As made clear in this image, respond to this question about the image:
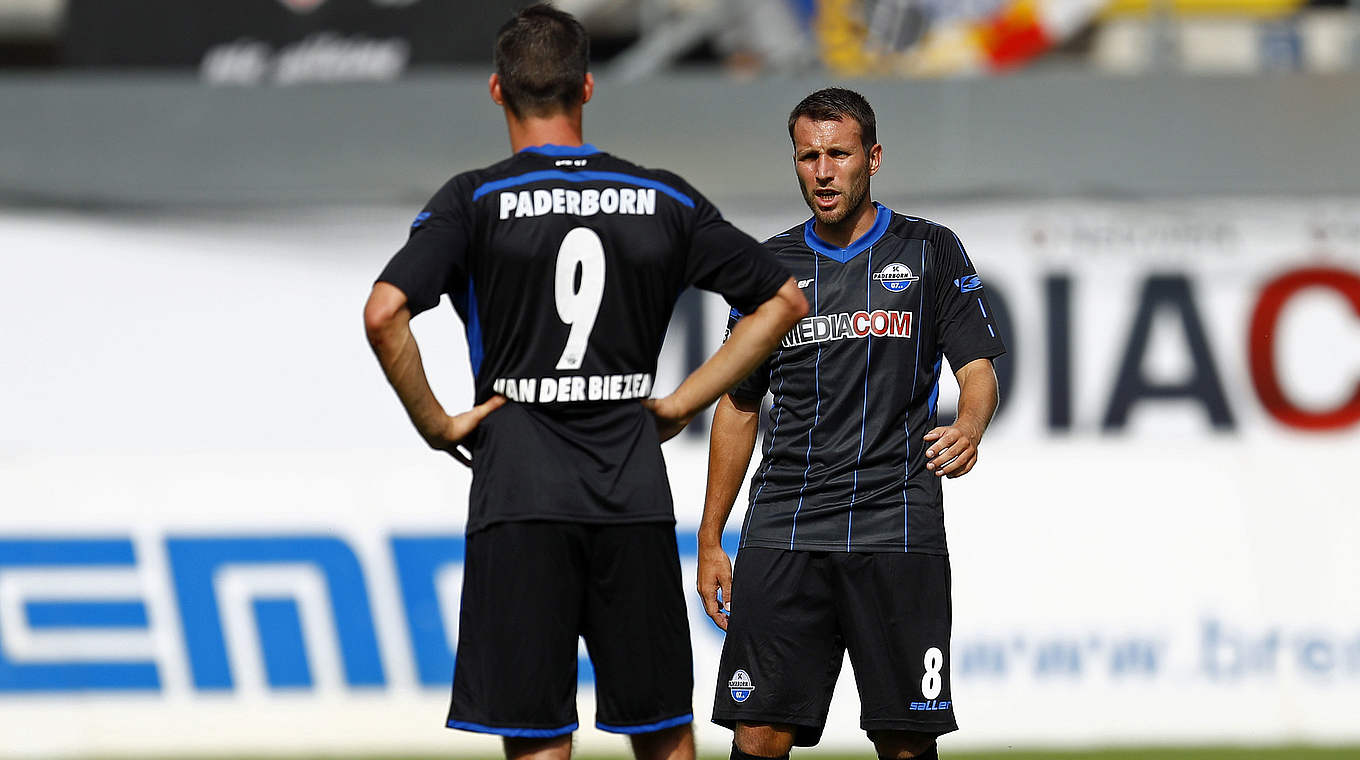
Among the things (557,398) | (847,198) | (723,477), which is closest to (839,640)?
(723,477)

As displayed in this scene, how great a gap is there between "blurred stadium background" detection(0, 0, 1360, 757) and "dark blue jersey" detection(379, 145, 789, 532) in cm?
418

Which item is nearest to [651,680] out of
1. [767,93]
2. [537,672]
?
[537,672]

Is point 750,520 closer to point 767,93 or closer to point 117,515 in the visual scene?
point 767,93

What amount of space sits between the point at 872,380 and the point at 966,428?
304 millimetres

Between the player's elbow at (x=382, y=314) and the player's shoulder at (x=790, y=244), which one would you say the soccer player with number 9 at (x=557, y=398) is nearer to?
the player's elbow at (x=382, y=314)

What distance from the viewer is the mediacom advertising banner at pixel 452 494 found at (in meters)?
A: 7.68

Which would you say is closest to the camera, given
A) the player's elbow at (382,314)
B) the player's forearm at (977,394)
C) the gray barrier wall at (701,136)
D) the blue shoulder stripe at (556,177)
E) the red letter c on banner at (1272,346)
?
the player's elbow at (382,314)

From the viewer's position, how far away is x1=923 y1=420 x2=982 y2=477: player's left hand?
3.96 meters

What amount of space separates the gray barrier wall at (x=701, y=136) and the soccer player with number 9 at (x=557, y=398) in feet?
13.6

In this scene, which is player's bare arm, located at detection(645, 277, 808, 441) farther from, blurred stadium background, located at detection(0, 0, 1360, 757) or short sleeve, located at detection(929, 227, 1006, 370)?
blurred stadium background, located at detection(0, 0, 1360, 757)

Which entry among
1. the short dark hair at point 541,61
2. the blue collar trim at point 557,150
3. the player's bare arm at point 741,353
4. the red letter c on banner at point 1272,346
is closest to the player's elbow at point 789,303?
the player's bare arm at point 741,353

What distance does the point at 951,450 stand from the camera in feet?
13.0

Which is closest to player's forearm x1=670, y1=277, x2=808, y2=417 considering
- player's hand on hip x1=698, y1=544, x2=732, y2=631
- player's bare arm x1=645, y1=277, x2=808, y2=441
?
player's bare arm x1=645, y1=277, x2=808, y2=441

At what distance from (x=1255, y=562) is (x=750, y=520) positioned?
4181 mm
